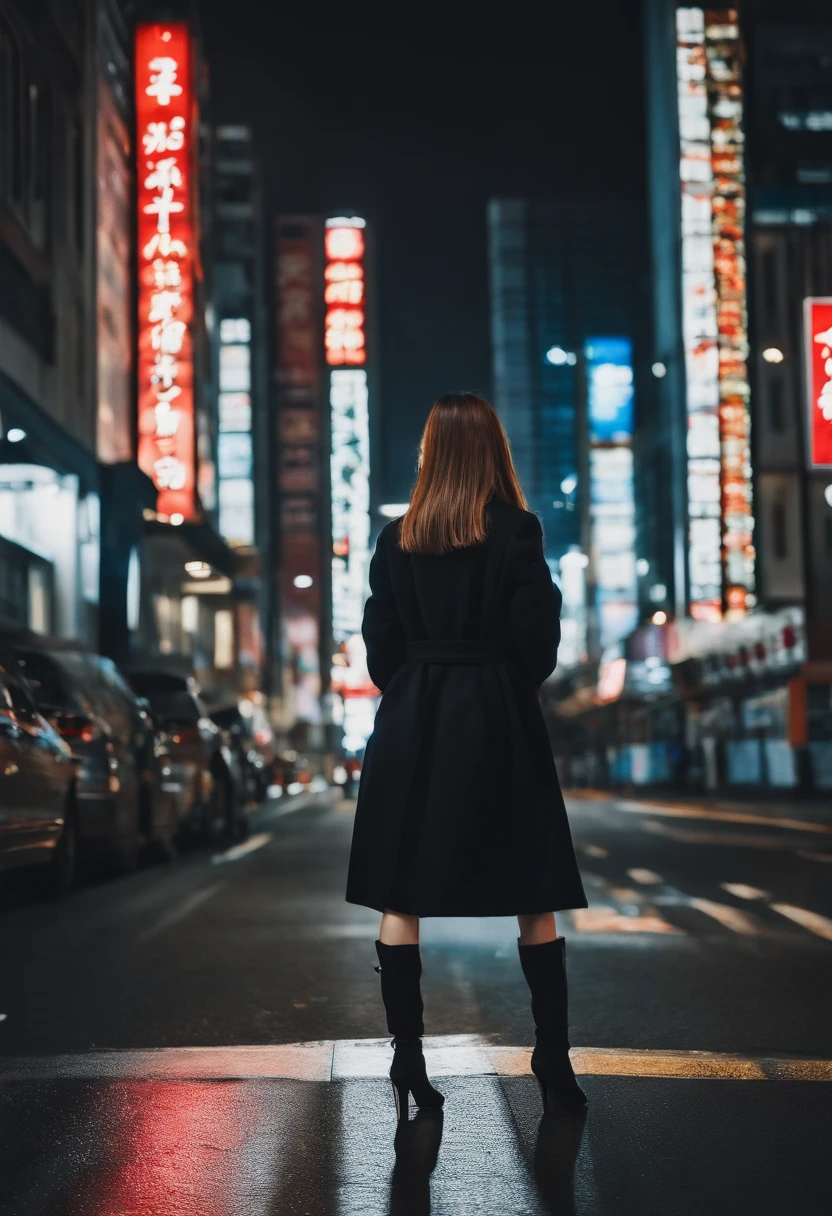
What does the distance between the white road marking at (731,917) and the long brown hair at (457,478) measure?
5.15 m

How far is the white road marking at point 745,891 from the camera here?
459 inches

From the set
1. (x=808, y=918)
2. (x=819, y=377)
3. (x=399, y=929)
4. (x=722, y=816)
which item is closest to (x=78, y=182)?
(x=819, y=377)

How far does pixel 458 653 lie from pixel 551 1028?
984 mm

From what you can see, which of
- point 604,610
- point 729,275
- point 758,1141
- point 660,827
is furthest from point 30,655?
point 604,610

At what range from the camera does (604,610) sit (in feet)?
300

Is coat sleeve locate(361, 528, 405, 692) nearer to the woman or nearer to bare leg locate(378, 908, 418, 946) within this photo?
the woman

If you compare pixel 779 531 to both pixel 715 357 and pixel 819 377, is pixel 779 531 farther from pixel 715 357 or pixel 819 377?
pixel 819 377

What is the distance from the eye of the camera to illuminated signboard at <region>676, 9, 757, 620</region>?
193 feet

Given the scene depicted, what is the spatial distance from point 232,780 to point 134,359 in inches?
1031

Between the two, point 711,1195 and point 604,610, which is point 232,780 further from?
point 604,610

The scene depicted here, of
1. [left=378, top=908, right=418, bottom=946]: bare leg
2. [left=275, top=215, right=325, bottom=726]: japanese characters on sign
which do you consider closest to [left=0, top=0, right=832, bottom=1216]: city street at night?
[left=378, top=908, right=418, bottom=946]: bare leg

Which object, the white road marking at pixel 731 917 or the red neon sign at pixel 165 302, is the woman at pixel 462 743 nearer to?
the white road marking at pixel 731 917

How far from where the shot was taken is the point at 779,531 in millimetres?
55562

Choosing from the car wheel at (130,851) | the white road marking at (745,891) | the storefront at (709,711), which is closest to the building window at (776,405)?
the storefront at (709,711)
